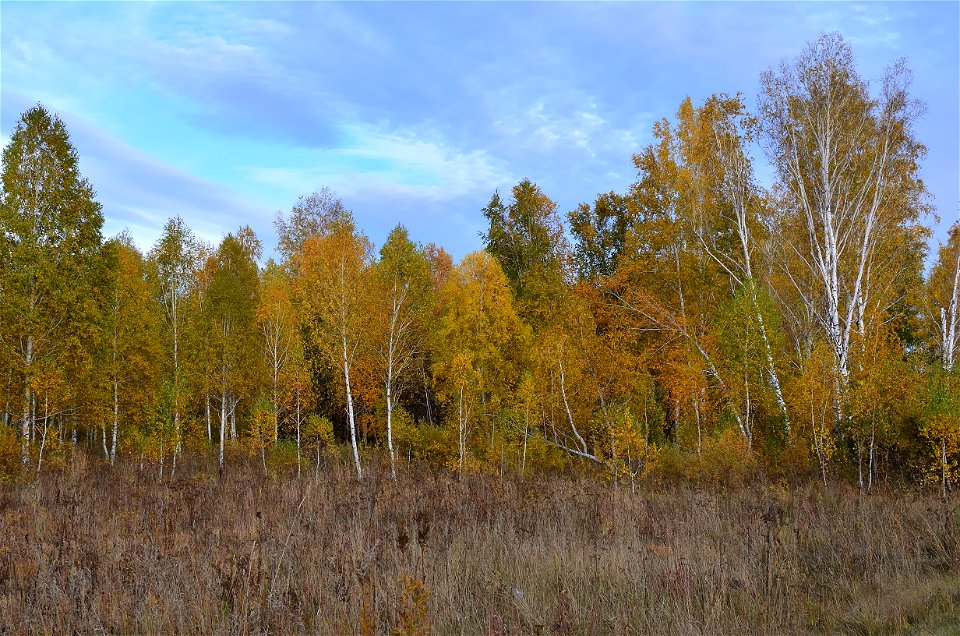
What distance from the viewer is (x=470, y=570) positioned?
6.57m

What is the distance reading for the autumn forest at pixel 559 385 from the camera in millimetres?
6305

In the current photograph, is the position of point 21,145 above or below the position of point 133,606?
above

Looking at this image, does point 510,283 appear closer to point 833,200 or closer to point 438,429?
point 438,429

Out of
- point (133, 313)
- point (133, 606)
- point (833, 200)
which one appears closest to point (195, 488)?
point (133, 606)

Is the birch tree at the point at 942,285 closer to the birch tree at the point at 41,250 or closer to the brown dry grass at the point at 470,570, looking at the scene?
the brown dry grass at the point at 470,570

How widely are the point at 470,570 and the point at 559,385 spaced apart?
1514 cm

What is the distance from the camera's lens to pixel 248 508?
9812 mm

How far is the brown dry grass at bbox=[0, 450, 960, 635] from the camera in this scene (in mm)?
5043

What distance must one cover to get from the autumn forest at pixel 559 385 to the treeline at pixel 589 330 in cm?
13

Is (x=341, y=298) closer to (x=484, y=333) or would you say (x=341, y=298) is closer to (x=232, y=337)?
(x=484, y=333)

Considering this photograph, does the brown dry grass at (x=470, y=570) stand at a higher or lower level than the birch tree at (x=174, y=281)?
lower

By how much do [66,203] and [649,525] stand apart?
21373mm

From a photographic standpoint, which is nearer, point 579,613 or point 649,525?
point 579,613

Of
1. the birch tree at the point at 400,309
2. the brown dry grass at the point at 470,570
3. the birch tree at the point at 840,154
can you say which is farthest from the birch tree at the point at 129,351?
the birch tree at the point at 840,154
